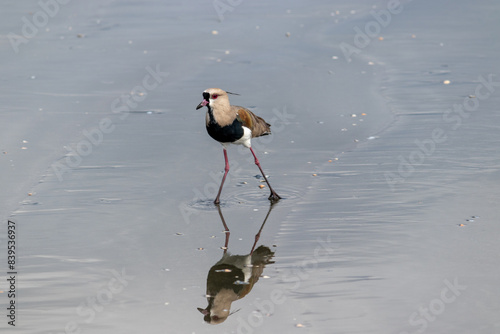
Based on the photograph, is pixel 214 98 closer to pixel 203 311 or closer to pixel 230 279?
pixel 230 279

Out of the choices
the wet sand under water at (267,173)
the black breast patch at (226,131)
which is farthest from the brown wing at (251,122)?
the wet sand under water at (267,173)

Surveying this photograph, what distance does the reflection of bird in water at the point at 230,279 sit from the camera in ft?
19.6

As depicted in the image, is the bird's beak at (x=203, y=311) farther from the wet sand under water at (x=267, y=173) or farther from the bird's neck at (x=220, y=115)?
the bird's neck at (x=220, y=115)

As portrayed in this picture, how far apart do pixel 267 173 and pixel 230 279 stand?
2.80 m

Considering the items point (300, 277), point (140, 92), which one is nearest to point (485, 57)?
point (140, 92)

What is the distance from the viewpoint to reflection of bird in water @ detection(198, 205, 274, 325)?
5988 mm

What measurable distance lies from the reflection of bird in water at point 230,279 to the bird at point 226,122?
1.16m

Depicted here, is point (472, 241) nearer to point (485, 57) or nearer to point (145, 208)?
point (145, 208)

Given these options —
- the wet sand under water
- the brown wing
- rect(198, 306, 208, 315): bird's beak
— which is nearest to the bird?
the brown wing

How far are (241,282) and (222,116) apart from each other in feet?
6.64

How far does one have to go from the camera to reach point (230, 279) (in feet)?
21.5

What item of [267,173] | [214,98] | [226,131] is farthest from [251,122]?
[267,173]

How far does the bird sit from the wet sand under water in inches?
23.9

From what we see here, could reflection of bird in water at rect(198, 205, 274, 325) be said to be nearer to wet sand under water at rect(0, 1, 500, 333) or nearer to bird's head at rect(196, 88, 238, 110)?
wet sand under water at rect(0, 1, 500, 333)
